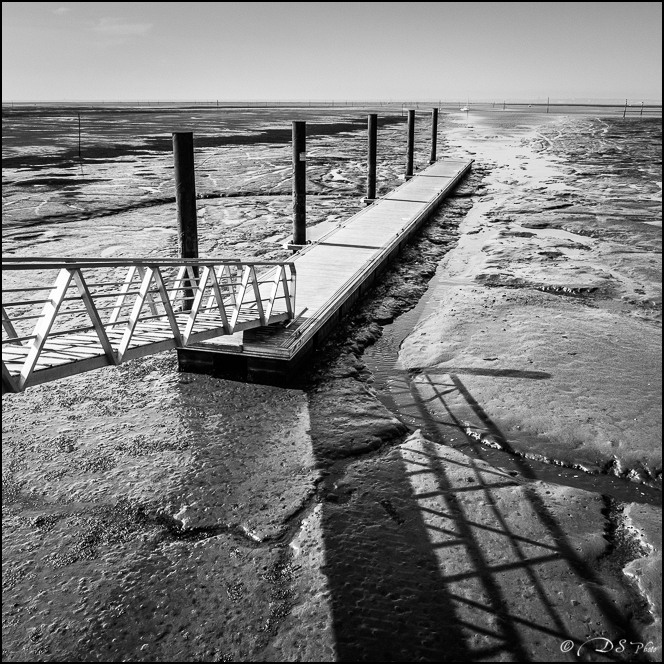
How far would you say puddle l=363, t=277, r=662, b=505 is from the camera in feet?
18.8

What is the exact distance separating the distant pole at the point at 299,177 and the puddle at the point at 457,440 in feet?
15.7

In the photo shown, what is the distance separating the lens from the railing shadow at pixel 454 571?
4.09 meters

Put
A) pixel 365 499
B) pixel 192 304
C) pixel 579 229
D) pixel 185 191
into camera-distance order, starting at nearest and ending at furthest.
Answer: pixel 365 499
pixel 185 191
pixel 192 304
pixel 579 229

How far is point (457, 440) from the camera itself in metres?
6.58

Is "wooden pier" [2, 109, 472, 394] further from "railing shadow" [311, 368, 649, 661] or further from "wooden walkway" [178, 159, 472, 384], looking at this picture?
"railing shadow" [311, 368, 649, 661]

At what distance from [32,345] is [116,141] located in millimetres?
43946

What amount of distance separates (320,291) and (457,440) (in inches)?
164

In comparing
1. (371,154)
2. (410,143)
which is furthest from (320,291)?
(410,143)

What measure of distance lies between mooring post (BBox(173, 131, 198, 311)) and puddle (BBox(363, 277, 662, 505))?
2.78 m

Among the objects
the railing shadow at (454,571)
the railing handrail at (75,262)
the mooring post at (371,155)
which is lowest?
the railing shadow at (454,571)

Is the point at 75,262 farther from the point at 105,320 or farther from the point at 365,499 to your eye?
the point at 105,320

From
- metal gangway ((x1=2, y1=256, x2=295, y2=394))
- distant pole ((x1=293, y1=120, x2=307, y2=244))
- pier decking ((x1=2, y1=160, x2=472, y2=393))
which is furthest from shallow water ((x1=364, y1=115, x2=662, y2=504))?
distant pole ((x1=293, y1=120, x2=307, y2=244))

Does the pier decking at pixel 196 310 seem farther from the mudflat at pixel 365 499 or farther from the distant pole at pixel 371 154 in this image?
the distant pole at pixel 371 154

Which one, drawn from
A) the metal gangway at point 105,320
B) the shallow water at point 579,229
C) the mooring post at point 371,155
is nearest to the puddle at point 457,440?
the shallow water at point 579,229
